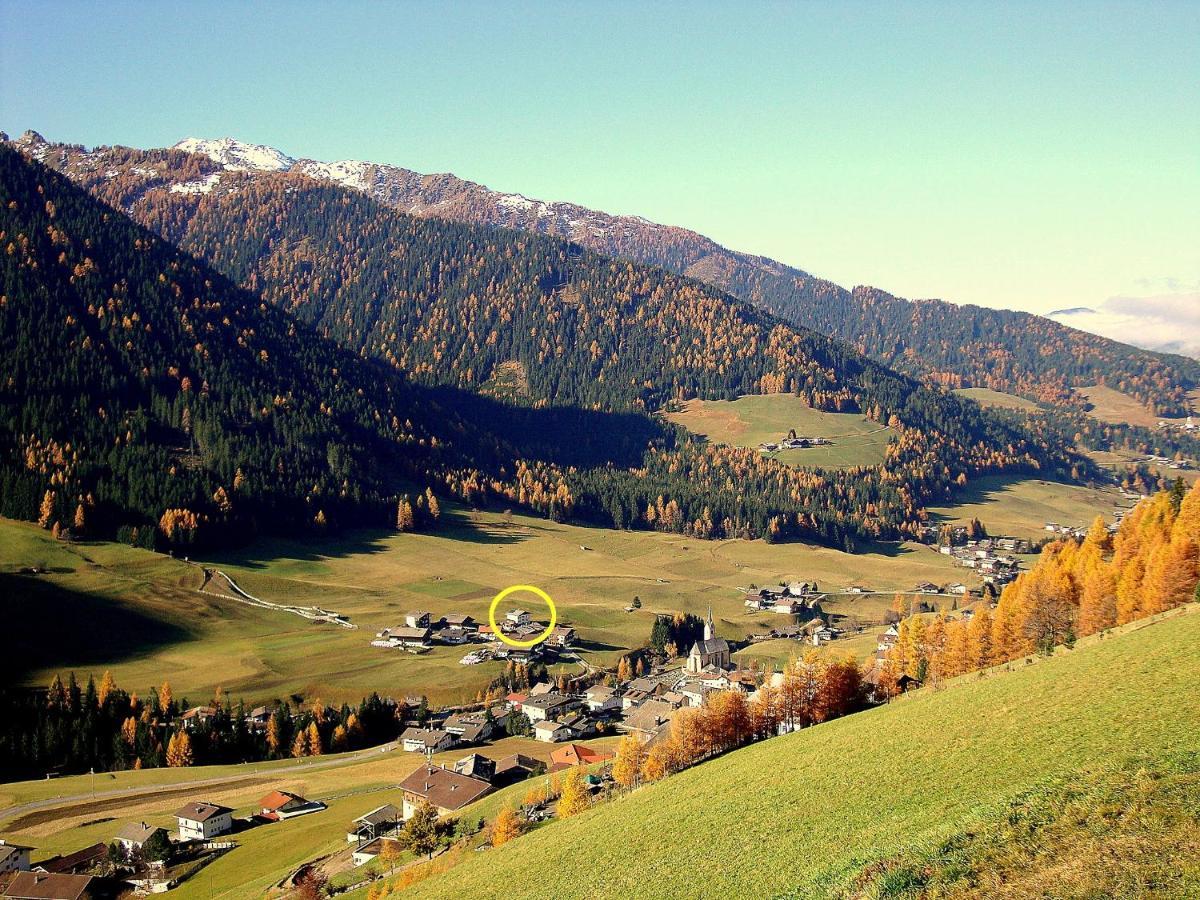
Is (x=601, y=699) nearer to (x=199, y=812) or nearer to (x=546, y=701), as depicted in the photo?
(x=546, y=701)

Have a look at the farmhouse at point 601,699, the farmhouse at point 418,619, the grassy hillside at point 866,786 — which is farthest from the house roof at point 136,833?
the farmhouse at point 418,619

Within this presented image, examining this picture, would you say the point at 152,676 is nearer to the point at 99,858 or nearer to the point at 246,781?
the point at 246,781

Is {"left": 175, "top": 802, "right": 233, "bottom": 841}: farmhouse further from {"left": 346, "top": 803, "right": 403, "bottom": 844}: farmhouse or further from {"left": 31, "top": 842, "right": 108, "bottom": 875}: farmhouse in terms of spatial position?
{"left": 346, "top": 803, "right": 403, "bottom": 844}: farmhouse

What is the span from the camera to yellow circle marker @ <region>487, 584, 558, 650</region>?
5423 inches

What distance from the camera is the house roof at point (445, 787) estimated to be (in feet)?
241


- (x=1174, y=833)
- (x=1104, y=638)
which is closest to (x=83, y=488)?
(x=1104, y=638)

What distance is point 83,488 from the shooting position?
15988 centimetres

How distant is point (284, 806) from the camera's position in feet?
261

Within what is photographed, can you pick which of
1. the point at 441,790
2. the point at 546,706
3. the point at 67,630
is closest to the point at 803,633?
the point at 546,706

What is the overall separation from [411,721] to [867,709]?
194ft

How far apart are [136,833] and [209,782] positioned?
17.8 m

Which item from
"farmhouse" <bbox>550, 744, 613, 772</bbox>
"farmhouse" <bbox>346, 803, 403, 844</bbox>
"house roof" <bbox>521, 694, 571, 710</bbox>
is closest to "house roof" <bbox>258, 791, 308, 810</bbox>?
"farmhouse" <bbox>346, 803, 403, 844</bbox>

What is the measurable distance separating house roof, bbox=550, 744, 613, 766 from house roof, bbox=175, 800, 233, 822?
2991 cm

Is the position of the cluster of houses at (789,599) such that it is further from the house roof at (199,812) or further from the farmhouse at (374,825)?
the house roof at (199,812)
